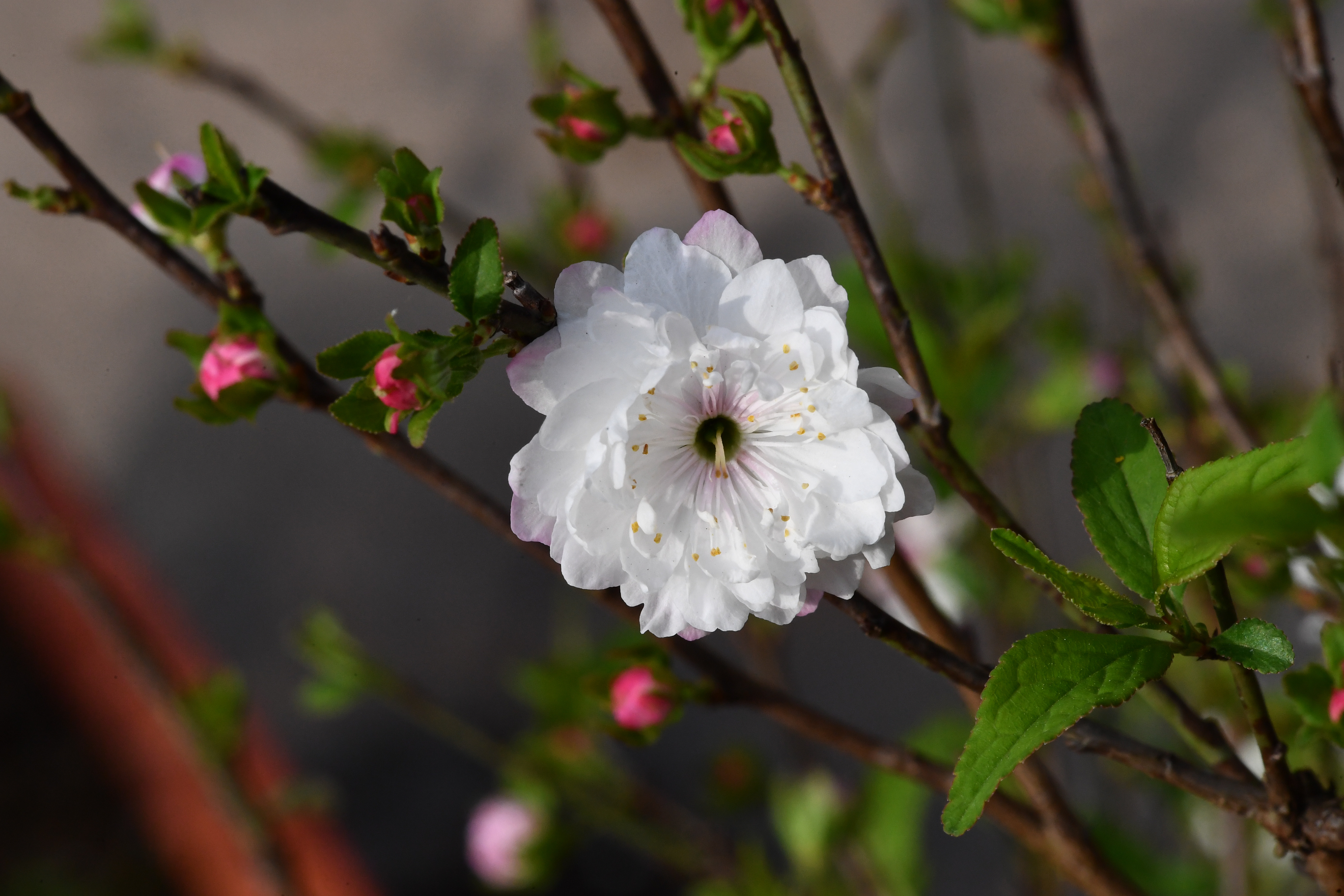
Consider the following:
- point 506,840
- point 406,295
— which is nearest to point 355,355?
point 506,840

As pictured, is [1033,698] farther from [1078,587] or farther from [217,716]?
[217,716]

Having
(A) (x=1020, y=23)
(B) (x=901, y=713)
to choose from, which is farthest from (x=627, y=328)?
(B) (x=901, y=713)

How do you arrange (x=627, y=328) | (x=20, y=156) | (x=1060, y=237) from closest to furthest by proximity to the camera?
(x=627, y=328), (x=1060, y=237), (x=20, y=156)

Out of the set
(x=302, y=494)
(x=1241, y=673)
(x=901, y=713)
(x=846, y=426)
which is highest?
(x=846, y=426)

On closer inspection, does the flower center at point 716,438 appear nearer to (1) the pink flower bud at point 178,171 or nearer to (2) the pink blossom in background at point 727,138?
(2) the pink blossom in background at point 727,138

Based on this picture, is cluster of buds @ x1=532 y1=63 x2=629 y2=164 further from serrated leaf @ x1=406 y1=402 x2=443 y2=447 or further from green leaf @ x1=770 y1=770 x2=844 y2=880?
green leaf @ x1=770 y1=770 x2=844 y2=880

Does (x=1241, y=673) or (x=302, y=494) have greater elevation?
(x=1241, y=673)

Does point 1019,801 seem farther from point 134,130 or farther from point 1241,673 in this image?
point 134,130
